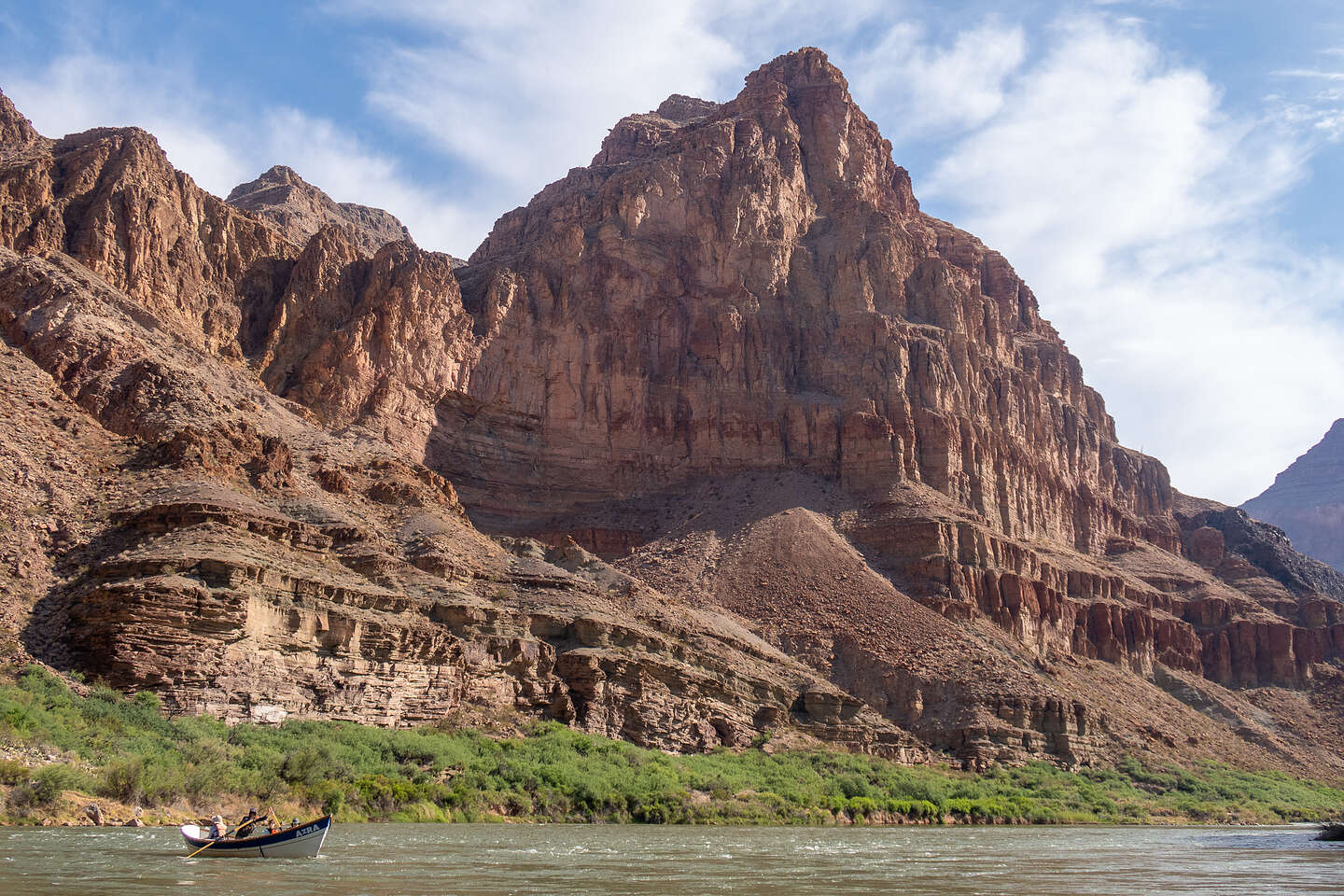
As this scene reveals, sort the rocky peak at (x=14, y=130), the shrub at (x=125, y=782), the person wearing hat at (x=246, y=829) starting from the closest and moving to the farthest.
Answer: the person wearing hat at (x=246, y=829) < the shrub at (x=125, y=782) < the rocky peak at (x=14, y=130)

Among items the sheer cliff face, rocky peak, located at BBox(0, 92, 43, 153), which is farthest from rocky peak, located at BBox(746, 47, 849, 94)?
A: rocky peak, located at BBox(0, 92, 43, 153)

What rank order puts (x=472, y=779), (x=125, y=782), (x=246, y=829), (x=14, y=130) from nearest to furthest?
1. (x=246, y=829)
2. (x=125, y=782)
3. (x=472, y=779)
4. (x=14, y=130)

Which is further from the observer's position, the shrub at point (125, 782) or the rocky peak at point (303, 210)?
the rocky peak at point (303, 210)

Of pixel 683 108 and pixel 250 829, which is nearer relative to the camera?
pixel 250 829

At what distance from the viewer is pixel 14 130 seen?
93.3m

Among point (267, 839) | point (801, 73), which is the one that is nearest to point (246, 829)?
point (267, 839)

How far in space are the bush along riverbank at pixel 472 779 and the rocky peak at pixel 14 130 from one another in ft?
194

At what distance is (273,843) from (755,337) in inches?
3406

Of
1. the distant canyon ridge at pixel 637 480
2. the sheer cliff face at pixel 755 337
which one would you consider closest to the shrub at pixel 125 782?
the distant canyon ridge at pixel 637 480

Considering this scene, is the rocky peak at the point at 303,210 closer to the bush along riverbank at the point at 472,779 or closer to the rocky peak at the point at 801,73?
the rocky peak at the point at 801,73

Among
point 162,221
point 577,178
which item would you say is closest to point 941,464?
A: point 577,178

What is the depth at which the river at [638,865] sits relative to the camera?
27.9m

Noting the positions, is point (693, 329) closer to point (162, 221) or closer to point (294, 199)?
point (162, 221)

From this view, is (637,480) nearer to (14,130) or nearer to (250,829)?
(14,130)
